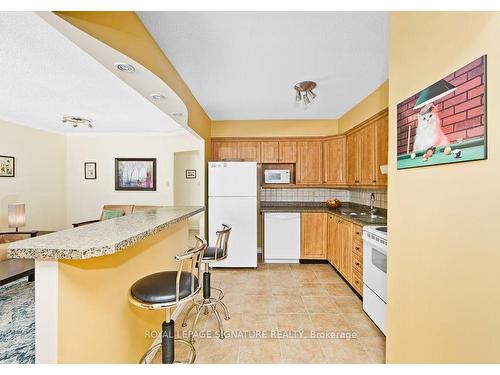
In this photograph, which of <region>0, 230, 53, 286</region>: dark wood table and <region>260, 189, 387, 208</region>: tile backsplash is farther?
<region>260, 189, 387, 208</region>: tile backsplash

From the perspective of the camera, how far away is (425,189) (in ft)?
4.04

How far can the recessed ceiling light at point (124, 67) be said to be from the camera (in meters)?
1.66

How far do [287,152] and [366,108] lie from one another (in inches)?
58.1

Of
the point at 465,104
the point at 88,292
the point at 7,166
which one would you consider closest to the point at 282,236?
the point at 88,292

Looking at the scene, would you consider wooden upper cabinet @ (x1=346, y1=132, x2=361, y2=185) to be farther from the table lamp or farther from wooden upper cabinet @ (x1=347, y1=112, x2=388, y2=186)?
the table lamp

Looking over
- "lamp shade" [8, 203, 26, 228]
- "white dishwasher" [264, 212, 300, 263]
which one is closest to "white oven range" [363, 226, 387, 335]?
"white dishwasher" [264, 212, 300, 263]

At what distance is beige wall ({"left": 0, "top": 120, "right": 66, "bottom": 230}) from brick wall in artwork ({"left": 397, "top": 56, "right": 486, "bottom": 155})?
571 cm

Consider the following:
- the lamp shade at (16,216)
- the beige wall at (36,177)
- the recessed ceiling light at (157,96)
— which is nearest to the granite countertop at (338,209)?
the recessed ceiling light at (157,96)

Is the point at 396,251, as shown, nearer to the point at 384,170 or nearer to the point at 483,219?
the point at 483,219

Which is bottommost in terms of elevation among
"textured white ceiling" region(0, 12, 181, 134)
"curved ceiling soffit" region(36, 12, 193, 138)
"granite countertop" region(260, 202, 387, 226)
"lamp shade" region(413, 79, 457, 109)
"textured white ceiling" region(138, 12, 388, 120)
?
"granite countertop" region(260, 202, 387, 226)

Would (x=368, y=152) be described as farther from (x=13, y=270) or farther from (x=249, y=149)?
(x=13, y=270)

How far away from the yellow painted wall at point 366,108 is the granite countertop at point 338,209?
4.41ft

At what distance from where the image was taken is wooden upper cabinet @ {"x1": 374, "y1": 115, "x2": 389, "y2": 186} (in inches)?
113

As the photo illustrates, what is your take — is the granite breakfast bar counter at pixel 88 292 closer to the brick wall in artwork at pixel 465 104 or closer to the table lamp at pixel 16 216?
the brick wall in artwork at pixel 465 104
